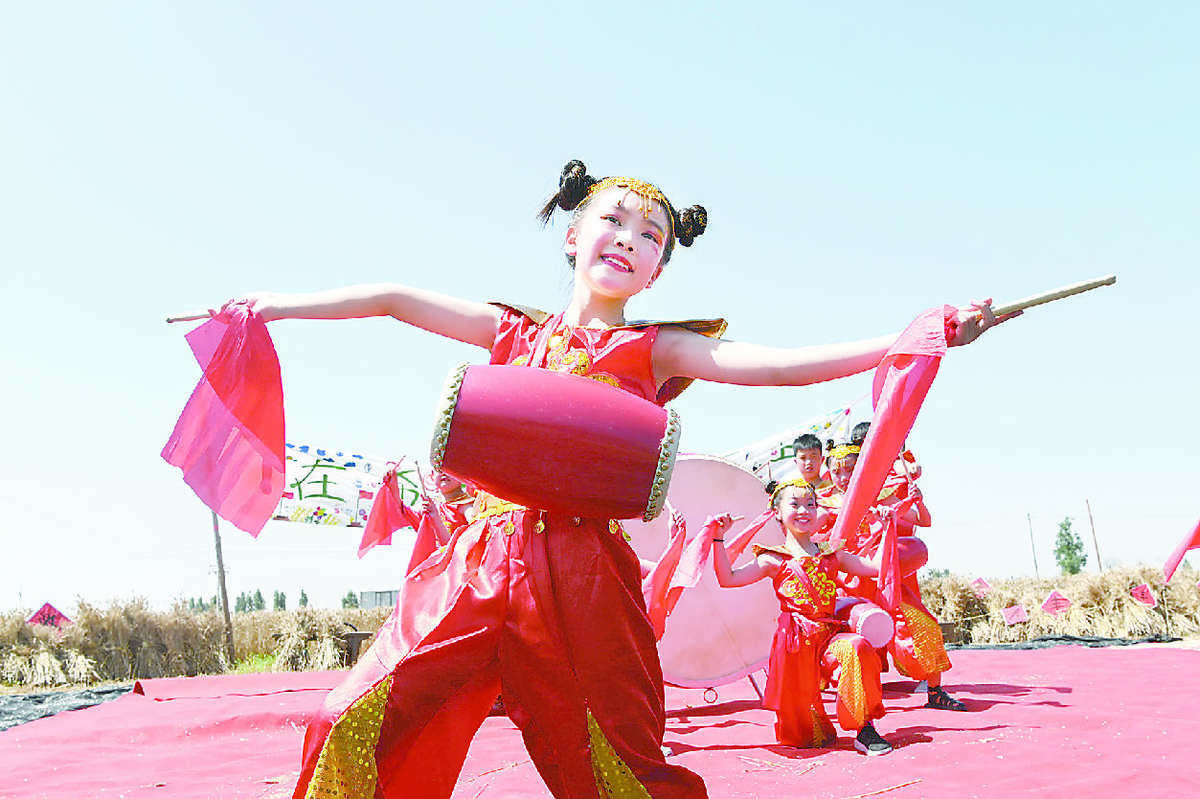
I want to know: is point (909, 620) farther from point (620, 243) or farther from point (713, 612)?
point (620, 243)

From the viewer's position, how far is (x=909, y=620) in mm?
5699

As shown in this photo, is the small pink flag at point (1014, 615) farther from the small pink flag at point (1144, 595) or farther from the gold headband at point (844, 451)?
the gold headband at point (844, 451)

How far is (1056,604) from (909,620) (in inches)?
416

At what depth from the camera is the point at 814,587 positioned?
4.80 m

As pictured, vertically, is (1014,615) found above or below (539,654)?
below

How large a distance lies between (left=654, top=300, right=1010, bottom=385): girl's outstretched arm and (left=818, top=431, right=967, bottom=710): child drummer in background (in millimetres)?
3247

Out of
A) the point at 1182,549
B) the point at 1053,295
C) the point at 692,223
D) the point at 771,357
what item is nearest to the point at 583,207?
the point at 692,223

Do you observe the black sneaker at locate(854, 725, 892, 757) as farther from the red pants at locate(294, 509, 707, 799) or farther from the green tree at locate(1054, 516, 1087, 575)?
the green tree at locate(1054, 516, 1087, 575)

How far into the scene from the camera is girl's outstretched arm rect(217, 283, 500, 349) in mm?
2574

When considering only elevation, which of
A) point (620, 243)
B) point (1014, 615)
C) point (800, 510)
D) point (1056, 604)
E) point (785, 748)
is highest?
point (620, 243)

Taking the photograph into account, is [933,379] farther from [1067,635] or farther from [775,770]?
[1067,635]

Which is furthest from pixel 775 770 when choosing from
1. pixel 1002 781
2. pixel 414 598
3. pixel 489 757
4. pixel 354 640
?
pixel 354 640

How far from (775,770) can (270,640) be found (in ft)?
43.1

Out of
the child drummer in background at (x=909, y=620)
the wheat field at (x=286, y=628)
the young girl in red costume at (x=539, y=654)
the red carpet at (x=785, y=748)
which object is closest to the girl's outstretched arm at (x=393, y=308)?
the young girl in red costume at (x=539, y=654)
